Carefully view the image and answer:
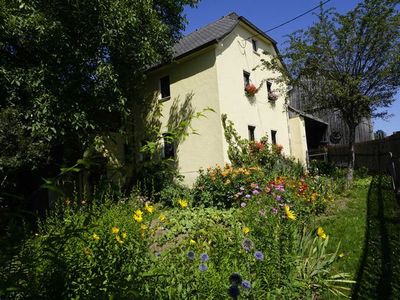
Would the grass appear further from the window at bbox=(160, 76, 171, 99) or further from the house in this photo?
the window at bbox=(160, 76, 171, 99)

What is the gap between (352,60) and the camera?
12.8 metres

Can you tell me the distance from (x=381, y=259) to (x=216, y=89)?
961 centimetres

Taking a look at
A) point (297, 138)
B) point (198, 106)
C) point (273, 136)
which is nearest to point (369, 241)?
point (198, 106)

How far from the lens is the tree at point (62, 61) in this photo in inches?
372

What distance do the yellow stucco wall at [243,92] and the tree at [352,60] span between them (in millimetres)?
2185

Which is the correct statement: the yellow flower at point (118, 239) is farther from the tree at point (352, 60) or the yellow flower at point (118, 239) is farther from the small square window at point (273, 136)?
the small square window at point (273, 136)

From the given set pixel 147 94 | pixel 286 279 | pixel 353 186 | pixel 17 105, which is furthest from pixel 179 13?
pixel 286 279

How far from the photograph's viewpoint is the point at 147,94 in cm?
1631

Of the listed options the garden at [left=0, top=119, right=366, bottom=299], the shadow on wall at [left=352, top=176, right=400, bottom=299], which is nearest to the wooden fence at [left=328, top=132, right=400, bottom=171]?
the shadow on wall at [left=352, top=176, right=400, bottom=299]

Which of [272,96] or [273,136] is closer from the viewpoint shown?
[272,96]

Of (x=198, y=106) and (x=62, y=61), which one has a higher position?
(x=62, y=61)

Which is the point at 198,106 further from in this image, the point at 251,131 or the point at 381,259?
the point at 381,259

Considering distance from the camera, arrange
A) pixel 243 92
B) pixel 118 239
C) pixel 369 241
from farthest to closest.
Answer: pixel 243 92 → pixel 369 241 → pixel 118 239

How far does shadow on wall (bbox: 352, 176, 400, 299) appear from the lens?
4.06 meters
